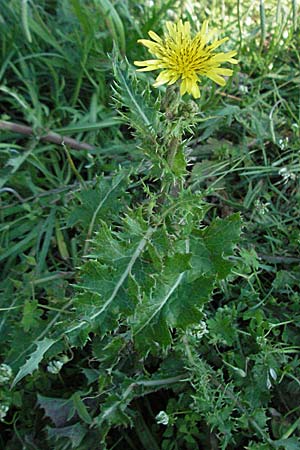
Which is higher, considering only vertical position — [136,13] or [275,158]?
[136,13]

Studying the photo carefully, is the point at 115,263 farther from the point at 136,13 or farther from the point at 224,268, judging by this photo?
the point at 136,13

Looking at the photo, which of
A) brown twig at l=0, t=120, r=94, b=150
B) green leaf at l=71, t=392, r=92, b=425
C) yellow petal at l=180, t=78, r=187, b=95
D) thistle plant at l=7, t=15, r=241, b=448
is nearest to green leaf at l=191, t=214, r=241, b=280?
thistle plant at l=7, t=15, r=241, b=448

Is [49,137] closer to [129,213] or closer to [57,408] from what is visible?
[129,213]

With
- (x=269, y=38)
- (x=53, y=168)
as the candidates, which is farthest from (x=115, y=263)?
(x=269, y=38)

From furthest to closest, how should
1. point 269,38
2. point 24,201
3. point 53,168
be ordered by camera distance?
point 269,38 → point 53,168 → point 24,201

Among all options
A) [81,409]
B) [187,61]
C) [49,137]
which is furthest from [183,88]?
[49,137]

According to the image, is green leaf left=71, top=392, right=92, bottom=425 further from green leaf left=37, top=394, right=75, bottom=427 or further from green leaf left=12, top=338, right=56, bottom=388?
green leaf left=12, top=338, right=56, bottom=388

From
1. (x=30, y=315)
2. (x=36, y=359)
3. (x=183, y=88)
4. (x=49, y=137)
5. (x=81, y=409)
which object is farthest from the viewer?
(x=49, y=137)
